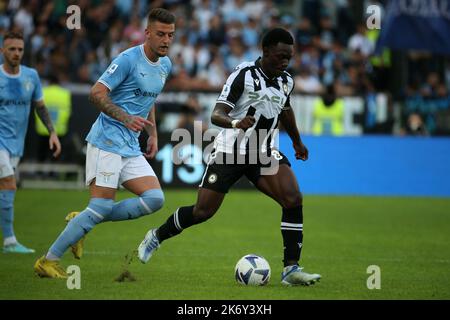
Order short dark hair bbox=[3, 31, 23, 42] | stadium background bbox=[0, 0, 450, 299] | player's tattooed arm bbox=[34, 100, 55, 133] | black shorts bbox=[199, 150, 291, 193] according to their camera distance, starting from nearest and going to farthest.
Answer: black shorts bbox=[199, 150, 291, 193] → short dark hair bbox=[3, 31, 23, 42] → player's tattooed arm bbox=[34, 100, 55, 133] → stadium background bbox=[0, 0, 450, 299]

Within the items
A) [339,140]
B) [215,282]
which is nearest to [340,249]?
[215,282]

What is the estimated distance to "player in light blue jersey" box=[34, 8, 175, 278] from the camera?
8883 millimetres

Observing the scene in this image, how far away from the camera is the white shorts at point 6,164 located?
11.4 metres

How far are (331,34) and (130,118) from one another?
752 inches

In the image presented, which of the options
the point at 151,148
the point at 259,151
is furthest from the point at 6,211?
the point at 259,151

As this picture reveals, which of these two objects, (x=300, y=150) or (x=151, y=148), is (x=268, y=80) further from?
(x=151, y=148)

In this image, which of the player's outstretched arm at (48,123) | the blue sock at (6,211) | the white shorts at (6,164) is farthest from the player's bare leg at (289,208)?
the blue sock at (6,211)

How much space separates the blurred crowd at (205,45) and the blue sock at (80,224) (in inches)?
509

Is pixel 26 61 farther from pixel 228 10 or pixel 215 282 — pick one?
pixel 215 282

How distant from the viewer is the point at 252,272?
8.87 m

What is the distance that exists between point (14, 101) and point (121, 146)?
121 inches

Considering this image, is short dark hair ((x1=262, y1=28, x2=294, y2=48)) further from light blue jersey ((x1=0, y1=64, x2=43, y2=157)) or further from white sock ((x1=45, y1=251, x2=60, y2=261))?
light blue jersey ((x1=0, y1=64, x2=43, y2=157))

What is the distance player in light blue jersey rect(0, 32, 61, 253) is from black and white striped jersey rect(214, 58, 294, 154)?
3.06 meters

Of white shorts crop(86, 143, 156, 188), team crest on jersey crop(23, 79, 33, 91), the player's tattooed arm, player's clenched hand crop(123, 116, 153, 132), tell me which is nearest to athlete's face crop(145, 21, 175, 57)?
player's clenched hand crop(123, 116, 153, 132)
